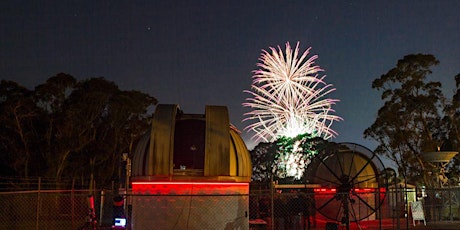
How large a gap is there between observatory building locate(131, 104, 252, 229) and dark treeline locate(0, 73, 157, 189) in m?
28.0

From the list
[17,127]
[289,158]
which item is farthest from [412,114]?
[17,127]

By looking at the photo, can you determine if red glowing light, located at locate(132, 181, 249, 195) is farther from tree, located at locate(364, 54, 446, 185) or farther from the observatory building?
tree, located at locate(364, 54, 446, 185)

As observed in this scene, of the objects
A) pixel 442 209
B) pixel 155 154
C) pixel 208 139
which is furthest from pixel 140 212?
pixel 442 209

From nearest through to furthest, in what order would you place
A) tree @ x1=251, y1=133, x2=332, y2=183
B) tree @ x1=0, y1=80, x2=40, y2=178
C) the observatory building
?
the observatory building, tree @ x1=251, y1=133, x2=332, y2=183, tree @ x1=0, y1=80, x2=40, y2=178

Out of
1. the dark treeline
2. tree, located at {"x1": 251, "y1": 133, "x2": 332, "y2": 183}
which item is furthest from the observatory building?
the dark treeline

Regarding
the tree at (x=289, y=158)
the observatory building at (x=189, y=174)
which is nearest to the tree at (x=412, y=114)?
the tree at (x=289, y=158)

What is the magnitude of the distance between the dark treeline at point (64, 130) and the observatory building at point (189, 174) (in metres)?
28.0

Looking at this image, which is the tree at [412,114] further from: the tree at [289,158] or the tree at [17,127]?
the tree at [17,127]

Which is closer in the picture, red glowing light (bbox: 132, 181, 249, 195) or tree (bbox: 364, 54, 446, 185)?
red glowing light (bbox: 132, 181, 249, 195)

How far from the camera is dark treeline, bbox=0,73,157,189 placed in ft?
151

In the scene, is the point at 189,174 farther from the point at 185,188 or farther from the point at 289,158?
the point at 289,158

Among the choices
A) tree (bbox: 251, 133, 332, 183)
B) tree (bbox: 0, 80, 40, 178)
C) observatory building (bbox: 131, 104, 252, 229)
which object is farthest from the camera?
tree (bbox: 0, 80, 40, 178)

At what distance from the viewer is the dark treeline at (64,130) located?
46.1 metres

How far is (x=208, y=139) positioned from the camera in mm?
17969
